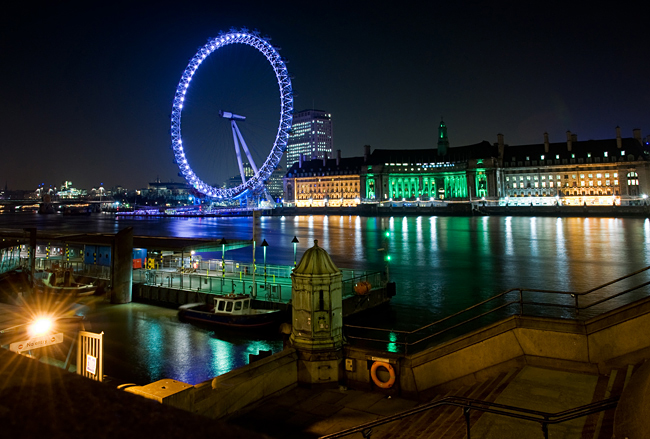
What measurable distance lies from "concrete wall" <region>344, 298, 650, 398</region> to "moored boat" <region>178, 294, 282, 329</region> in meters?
10.6

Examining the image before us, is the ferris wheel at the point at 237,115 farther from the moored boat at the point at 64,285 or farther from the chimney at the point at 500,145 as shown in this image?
the chimney at the point at 500,145

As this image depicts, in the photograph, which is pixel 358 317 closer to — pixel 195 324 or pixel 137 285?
pixel 195 324

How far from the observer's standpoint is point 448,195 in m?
172

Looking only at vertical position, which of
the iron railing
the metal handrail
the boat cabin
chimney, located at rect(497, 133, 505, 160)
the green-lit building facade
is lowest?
the iron railing

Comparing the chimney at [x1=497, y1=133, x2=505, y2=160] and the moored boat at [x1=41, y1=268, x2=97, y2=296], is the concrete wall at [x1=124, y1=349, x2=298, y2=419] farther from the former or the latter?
the chimney at [x1=497, y1=133, x2=505, y2=160]

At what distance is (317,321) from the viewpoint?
34.4 feet

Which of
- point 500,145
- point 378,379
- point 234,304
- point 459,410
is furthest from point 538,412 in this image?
point 500,145

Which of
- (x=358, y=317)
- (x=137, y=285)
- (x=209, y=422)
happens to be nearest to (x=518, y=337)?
(x=209, y=422)

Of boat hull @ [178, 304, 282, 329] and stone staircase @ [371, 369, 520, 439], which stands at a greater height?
stone staircase @ [371, 369, 520, 439]

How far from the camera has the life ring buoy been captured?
9.97 m

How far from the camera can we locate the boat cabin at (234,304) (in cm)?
2111

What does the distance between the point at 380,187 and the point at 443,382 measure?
166593 millimetres

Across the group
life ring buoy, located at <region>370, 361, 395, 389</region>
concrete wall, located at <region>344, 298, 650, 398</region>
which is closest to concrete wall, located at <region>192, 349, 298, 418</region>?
concrete wall, located at <region>344, 298, 650, 398</region>

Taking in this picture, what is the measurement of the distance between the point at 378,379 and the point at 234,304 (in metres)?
12.2
